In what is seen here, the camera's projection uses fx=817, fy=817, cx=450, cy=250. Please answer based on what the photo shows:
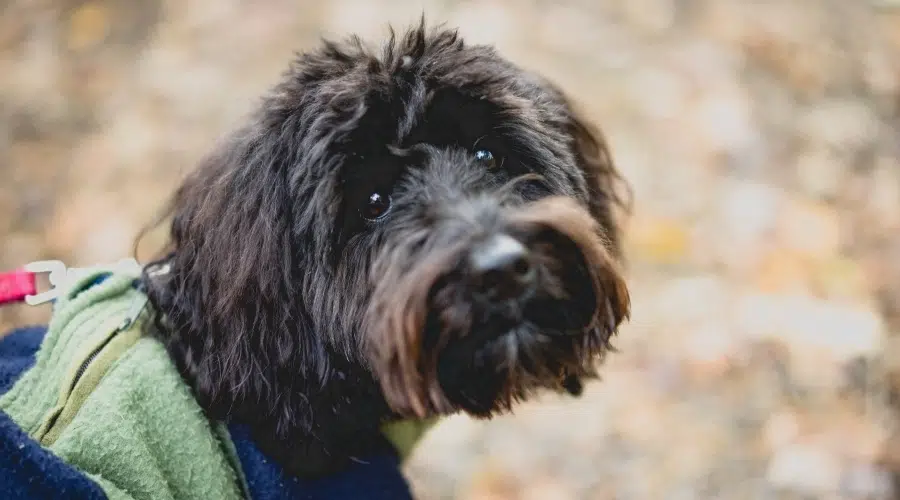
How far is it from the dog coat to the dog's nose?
561mm

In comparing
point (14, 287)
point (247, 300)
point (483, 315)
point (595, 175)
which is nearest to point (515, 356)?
point (483, 315)

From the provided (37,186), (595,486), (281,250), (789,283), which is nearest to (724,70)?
A: (789,283)

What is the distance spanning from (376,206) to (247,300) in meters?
0.29

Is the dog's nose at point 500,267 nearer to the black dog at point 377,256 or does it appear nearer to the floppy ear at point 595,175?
the black dog at point 377,256

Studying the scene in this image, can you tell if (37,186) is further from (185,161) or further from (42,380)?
(42,380)

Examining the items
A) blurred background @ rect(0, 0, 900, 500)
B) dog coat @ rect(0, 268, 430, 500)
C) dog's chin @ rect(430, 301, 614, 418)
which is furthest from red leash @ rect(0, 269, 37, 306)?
dog's chin @ rect(430, 301, 614, 418)

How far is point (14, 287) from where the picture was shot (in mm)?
1633

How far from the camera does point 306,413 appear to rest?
1.52 metres

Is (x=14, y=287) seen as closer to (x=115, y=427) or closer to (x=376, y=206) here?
(x=115, y=427)

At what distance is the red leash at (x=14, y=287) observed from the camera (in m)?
1.63

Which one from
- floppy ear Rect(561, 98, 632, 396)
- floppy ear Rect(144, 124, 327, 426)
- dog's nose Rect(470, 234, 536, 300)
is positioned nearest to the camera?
dog's nose Rect(470, 234, 536, 300)

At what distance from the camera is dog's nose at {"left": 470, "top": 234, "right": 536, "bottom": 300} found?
128 centimetres

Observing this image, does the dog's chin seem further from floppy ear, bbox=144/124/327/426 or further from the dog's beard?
floppy ear, bbox=144/124/327/426

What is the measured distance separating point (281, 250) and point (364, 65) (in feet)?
1.23
